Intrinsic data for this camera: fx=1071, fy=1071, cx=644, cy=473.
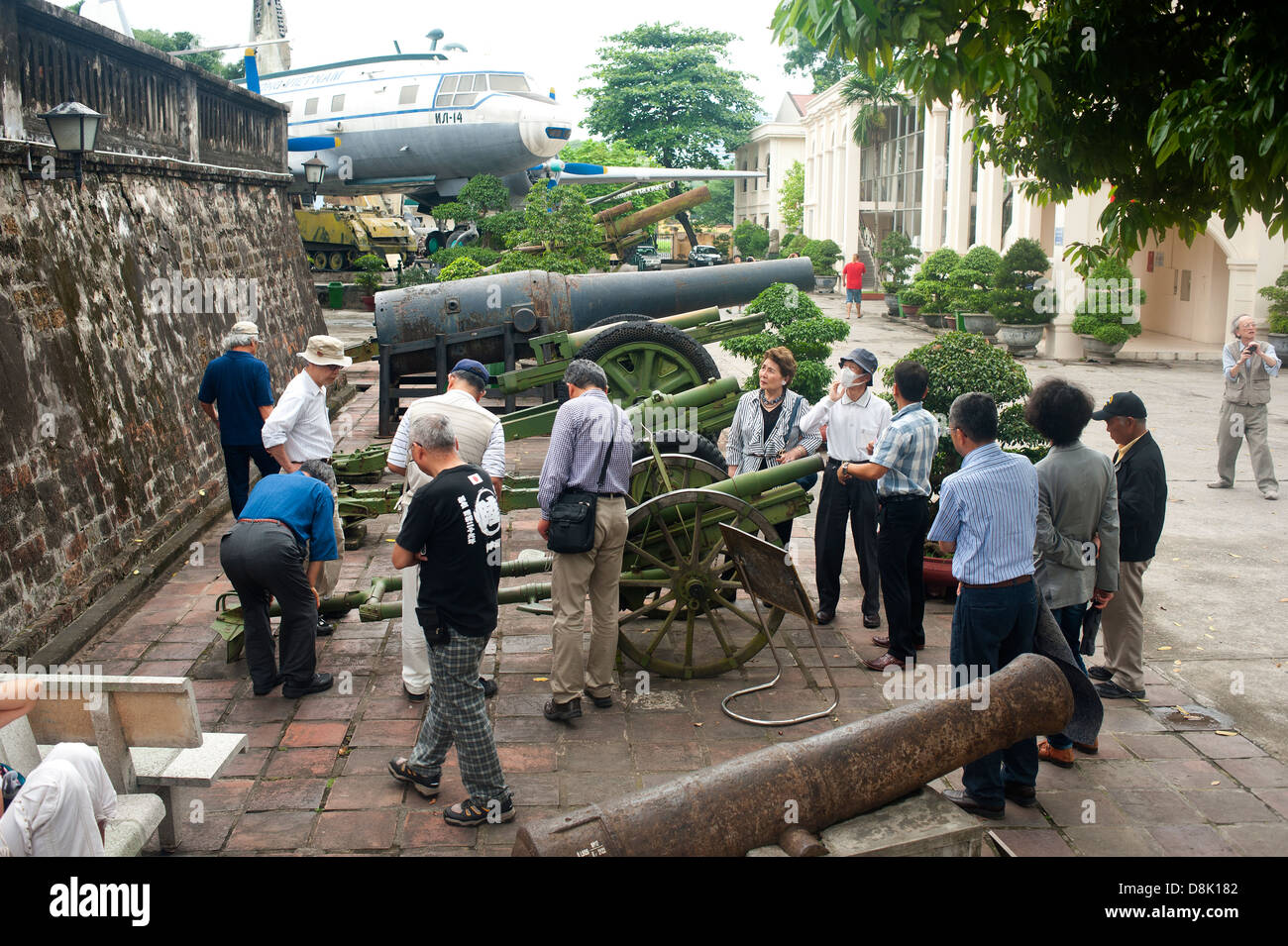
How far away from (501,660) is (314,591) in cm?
114

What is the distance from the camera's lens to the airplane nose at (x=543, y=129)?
2658 centimetres

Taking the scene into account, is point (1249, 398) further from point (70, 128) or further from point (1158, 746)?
point (70, 128)

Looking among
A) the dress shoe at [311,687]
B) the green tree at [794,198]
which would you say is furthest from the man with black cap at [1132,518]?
the green tree at [794,198]

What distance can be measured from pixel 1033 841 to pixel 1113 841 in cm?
31

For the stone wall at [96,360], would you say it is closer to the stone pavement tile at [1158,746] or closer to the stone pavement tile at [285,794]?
the stone pavement tile at [285,794]

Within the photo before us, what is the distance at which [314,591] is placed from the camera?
5.57m

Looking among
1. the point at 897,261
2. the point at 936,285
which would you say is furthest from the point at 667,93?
Result: the point at 936,285

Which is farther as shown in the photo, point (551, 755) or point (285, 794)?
point (551, 755)

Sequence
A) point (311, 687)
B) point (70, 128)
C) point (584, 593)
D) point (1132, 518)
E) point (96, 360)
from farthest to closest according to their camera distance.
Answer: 1. point (96, 360)
2. point (70, 128)
3. point (311, 687)
4. point (1132, 518)
5. point (584, 593)

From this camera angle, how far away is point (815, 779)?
138 inches

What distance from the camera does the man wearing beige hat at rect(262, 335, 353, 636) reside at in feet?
21.3

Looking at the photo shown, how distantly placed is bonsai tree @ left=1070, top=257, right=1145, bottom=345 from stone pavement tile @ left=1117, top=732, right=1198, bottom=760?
49.4 feet

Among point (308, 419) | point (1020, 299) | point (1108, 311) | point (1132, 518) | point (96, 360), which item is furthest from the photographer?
point (1020, 299)

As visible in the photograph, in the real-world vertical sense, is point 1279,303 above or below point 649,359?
above
